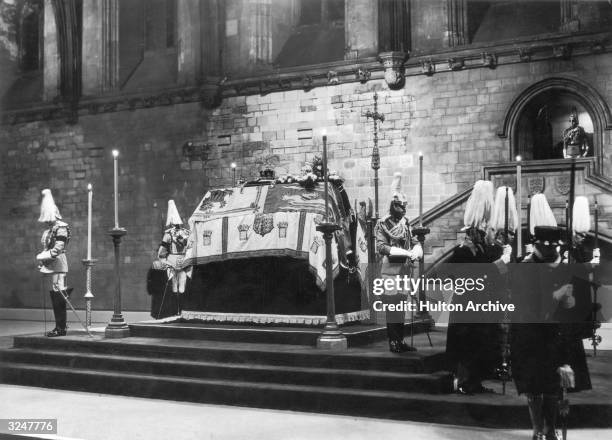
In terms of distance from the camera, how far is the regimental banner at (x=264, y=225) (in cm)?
880

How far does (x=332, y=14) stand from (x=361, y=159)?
164 inches

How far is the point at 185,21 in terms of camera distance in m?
19.5

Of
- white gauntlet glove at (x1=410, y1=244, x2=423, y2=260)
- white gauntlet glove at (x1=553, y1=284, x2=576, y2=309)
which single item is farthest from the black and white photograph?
white gauntlet glove at (x1=410, y1=244, x2=423, y2=260)

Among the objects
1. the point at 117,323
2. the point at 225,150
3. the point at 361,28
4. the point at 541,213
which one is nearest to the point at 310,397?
the point at 541,213

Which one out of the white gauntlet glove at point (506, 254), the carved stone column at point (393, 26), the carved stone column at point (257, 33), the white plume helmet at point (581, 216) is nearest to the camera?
the white gauntlet glove at point (506, 254)

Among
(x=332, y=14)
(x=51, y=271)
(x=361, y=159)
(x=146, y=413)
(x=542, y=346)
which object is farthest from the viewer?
(x=332, y=14)

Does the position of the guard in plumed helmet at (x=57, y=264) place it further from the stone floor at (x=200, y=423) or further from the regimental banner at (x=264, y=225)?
the stone floor at (x=200, y=423)

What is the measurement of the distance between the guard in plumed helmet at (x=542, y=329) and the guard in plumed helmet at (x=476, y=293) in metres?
0.96

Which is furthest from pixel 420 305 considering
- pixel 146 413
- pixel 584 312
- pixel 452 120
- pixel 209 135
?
A: pixel 209 135

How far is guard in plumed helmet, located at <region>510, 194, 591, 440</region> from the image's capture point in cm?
518

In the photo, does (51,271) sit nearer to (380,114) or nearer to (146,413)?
(146,413)

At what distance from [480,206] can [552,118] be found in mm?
10207

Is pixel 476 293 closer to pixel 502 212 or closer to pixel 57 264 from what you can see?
pixel 502 212

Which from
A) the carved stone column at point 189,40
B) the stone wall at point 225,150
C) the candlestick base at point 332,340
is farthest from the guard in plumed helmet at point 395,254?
the carved stone column at point 189,40
